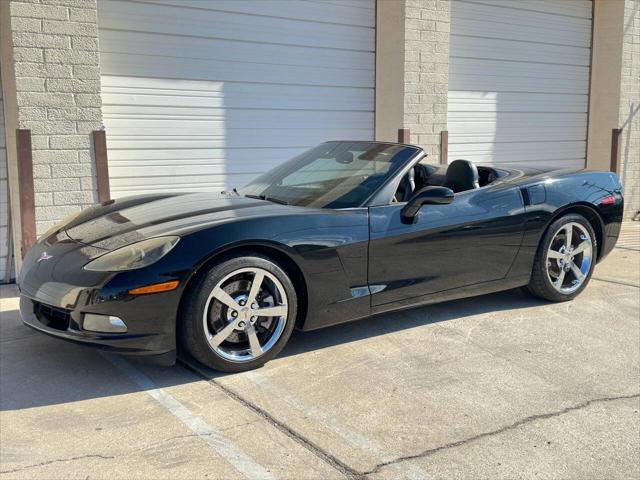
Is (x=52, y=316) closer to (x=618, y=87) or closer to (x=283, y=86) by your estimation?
(x=283, y=86)

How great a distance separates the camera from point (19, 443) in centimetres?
302

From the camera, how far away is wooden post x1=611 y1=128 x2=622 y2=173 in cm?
1077

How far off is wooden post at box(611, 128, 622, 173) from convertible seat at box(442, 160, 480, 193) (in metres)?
6.99

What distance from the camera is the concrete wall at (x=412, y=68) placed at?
8.37 m

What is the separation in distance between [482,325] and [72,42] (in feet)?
14.4

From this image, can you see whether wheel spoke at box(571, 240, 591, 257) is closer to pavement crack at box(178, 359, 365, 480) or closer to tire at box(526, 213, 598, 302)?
tire at box(526, 213, 598, 302)

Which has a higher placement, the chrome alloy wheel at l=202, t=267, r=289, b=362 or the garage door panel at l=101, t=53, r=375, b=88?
the garage door panel at l=101, t=53, r=375, b=88

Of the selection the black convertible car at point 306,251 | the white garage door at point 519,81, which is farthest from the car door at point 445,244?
the white garage door at point 519,81

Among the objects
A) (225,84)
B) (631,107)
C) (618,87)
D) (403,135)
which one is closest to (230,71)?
(225,84)

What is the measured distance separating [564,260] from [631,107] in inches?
269

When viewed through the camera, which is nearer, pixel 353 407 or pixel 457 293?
pixel 353 407

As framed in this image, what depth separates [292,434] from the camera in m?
3.13

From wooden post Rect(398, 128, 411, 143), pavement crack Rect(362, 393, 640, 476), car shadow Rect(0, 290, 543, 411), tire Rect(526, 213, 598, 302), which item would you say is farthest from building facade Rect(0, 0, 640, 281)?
pavement crack Rect(362, 393, 640, 476)

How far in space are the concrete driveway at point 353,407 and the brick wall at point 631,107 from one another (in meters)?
6.98
